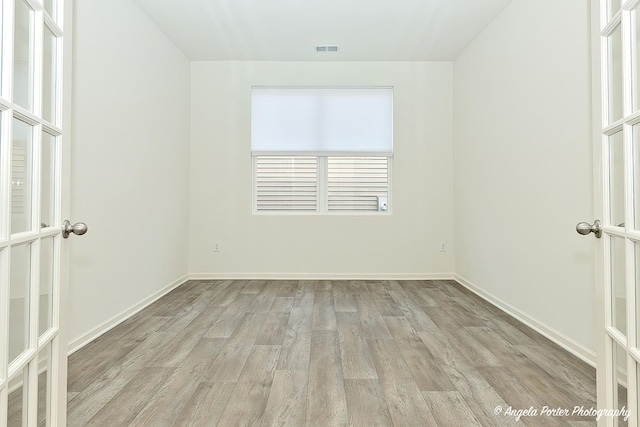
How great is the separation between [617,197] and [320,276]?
372 centimetres

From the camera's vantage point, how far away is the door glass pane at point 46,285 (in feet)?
3.61

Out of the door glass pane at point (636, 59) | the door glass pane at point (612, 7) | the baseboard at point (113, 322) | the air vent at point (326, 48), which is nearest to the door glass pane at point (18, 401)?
the baseboard at point (113, 322)

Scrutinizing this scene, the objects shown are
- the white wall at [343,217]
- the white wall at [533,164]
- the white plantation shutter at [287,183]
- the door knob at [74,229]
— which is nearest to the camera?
the door knob at [74,229]

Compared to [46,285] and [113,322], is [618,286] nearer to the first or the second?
[46,285]

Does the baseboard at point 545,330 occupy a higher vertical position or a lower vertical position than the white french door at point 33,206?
lower

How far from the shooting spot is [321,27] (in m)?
3.72

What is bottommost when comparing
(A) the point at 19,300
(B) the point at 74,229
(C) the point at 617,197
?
(A) the point at 19,300

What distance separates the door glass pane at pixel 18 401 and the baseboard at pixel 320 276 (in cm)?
360

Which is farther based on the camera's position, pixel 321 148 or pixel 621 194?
pixel 321 148

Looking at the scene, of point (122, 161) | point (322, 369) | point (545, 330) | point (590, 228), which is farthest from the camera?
point (122, 161)

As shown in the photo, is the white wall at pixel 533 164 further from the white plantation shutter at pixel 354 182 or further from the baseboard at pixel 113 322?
the baseboard at pixel 113 322

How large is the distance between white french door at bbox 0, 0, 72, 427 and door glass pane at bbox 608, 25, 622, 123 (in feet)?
5.55

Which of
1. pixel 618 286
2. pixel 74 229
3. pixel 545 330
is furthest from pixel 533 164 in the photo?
pixel 74 229

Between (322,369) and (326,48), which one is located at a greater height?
(326,48)
